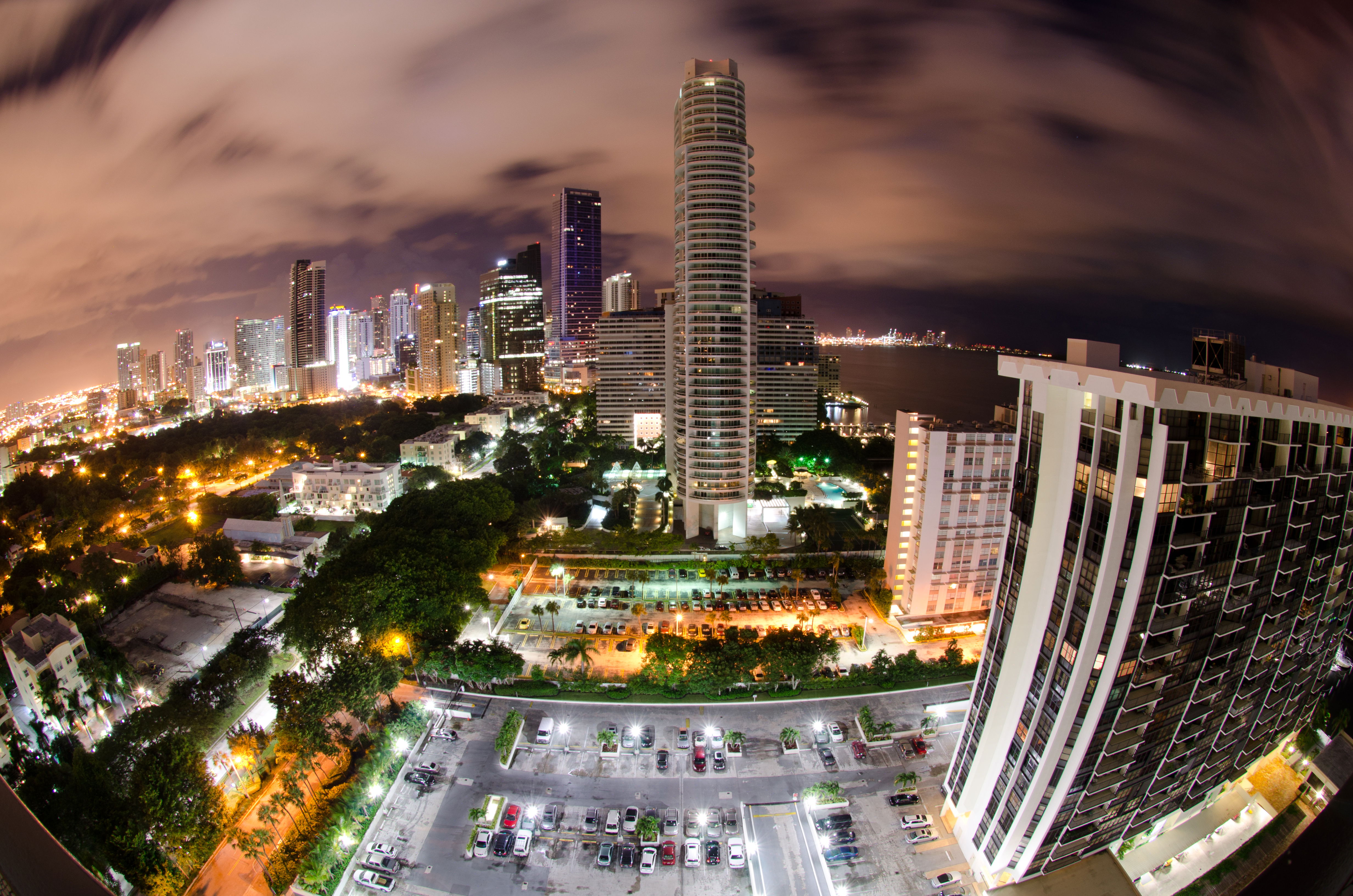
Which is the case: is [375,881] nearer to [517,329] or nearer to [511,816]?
[511,816]

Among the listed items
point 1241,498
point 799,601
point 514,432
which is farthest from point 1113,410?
point 514,432

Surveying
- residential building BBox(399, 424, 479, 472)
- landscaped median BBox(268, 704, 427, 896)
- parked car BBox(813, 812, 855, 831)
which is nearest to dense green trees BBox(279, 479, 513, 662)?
landscaped median BBox(268, 704, 427, 896)

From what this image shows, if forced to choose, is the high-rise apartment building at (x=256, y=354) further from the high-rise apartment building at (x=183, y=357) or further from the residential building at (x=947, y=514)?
the residential building at (x=947, y=514)

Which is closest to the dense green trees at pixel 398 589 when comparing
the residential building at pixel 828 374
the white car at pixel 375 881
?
the white car at pixel 375 881

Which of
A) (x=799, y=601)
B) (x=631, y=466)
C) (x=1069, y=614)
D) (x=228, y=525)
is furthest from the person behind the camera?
(x=631, y=466)

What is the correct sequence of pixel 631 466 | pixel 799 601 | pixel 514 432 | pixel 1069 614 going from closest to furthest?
pixel 1069 614
pixel 799 601
pixel 631 466
pixel 514 432

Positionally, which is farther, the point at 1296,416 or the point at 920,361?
the point at 920,361

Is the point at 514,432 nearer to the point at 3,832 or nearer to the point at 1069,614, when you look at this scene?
the point at 1069,614
